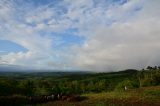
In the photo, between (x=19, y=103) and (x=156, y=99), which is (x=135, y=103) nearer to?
(x=156, y=99)

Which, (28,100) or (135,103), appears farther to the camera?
(28,100)

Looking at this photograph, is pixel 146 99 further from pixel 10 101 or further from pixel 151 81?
pixel 151 81

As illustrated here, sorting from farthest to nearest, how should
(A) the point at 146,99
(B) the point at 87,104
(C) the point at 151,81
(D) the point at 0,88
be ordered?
(C) the point at 151,81 → (D) the point at 0,88 → (A) the point at 146,99 → (B) the point at 87,104

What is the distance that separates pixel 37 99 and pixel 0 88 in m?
28.9

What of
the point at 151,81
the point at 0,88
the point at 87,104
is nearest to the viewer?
the point at 87,104

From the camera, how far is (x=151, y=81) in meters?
94.9

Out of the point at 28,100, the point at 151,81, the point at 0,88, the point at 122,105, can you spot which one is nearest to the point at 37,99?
the point at 28,100

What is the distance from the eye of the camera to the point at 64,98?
146ft

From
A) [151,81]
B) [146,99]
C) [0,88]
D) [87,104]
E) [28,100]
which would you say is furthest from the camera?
[151,81]

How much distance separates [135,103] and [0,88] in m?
42.3

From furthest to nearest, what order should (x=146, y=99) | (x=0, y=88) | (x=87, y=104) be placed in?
(x=0, y=88)
(x=146, y=99)
(x=87, y=104)

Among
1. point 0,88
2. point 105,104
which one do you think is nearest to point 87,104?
point 105,104

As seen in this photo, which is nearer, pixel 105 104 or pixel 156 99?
pixel 105 104

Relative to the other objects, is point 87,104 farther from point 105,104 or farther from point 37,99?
point 37,99
